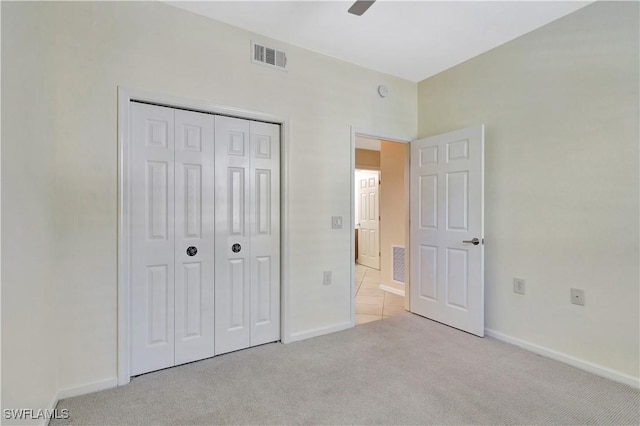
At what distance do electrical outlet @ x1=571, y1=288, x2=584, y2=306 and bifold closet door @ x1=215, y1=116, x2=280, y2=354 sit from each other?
2326 mm

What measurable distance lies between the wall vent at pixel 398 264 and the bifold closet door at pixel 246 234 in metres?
2.30

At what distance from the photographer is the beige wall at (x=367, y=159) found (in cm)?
608

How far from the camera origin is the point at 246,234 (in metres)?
2.59

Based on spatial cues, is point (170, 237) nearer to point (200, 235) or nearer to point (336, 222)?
point (200, 235)

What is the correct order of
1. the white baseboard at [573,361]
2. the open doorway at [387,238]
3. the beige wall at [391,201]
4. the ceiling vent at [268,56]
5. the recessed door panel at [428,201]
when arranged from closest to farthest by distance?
the white baseboard at [573,361]
the ceiling vent at [268,56]
the recessed door panel at [428,201]
the open doorway at [387,238]
the beige wall at [391,201]

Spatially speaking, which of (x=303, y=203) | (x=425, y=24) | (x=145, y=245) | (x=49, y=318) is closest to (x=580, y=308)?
(x=303, y=203)

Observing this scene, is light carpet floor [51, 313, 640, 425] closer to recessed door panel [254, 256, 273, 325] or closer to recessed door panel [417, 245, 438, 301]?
recessed door panel [254, 256, 273, 325]

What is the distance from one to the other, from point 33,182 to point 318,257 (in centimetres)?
204

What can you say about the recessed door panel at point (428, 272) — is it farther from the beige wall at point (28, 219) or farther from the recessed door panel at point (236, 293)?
the beige wall at point (28, 219)

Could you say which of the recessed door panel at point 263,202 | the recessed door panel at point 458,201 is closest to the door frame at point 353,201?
the recessed door panel at point 458,201

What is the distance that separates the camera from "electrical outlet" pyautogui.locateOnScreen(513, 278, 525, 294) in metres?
2.70

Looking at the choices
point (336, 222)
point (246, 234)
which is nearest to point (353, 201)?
point (336, 222)

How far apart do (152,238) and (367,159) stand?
4682 mm

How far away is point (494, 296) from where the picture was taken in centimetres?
291
